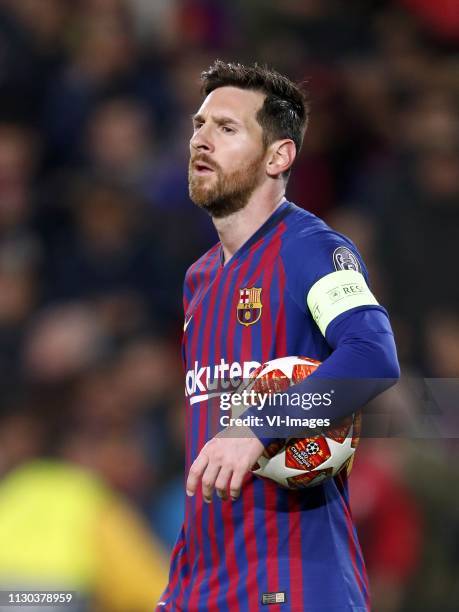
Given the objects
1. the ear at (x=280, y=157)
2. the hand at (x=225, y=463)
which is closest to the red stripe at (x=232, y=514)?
the ear at (x=280, y=157)

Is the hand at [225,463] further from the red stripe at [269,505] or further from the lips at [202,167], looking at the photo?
the lips at [202,167]

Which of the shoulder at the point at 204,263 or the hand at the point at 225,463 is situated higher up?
the shoulder at the point at 204,263

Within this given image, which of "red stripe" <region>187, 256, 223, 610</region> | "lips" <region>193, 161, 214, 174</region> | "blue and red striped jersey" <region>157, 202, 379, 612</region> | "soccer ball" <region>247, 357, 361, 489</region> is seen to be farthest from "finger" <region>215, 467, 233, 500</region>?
"lips" <region>193, 161, 214, 174</region>

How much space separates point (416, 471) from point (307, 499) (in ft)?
2.08

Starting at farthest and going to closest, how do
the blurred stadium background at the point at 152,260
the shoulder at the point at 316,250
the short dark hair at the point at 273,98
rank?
the short dark hair at the point at 273,98 < the blurred stadium background at the point at 152,260 < the shoulder at the point at 316,250

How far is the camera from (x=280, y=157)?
268cm

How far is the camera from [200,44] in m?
3.81

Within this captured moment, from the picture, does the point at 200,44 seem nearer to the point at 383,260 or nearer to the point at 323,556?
the point at 383,260

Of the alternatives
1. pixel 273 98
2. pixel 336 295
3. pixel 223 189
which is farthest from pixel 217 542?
pixel 273 98

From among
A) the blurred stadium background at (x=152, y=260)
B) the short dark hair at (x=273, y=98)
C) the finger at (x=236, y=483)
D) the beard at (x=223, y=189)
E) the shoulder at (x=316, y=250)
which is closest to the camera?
the finger at (x=236, y=483)

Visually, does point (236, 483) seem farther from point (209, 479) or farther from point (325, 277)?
point (325, 277)

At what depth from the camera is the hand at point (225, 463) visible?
198 centimetres

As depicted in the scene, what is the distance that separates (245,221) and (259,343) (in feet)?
1.27

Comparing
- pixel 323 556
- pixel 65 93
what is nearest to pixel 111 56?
pixel 65 93
